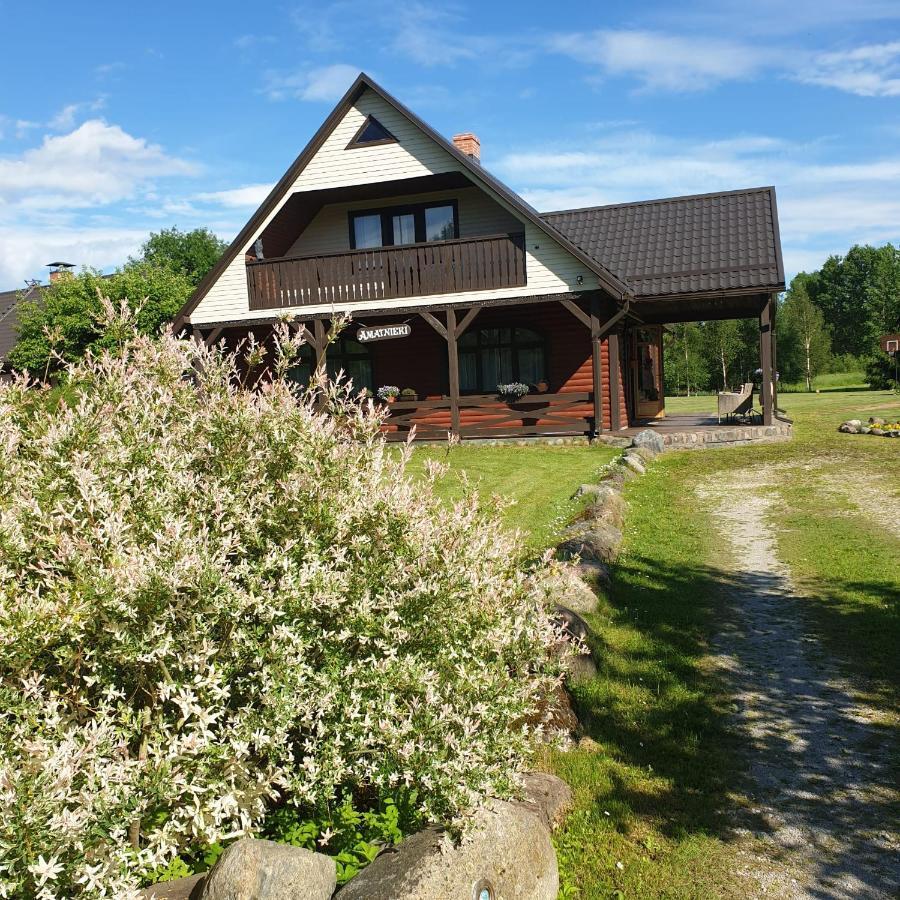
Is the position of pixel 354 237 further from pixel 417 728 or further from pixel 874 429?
pixel 417 728

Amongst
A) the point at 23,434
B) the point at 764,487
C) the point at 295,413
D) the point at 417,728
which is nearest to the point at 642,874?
the point at 417,728

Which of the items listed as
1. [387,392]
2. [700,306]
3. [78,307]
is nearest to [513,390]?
[387,392]

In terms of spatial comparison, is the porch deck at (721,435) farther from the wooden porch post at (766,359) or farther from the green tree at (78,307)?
the green tree at (78,307)

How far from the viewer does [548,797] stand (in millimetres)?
4520

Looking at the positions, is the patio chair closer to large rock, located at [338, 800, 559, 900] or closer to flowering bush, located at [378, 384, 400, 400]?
flowering bush, located at [378, 384, 400, 400]

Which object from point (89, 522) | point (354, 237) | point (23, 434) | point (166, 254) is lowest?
point (89, 522)

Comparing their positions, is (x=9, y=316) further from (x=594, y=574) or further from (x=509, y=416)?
(x=594, y=574)

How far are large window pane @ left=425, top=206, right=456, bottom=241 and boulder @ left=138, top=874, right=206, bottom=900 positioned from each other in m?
18.7

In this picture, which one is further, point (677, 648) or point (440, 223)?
point (440, 223)

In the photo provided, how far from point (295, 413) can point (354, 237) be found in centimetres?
1793

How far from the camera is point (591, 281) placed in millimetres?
18047

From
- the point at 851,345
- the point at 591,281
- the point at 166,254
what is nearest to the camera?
the point at 591,281

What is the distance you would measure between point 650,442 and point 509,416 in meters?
3.62

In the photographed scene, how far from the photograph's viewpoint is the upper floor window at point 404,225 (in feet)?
68.6
